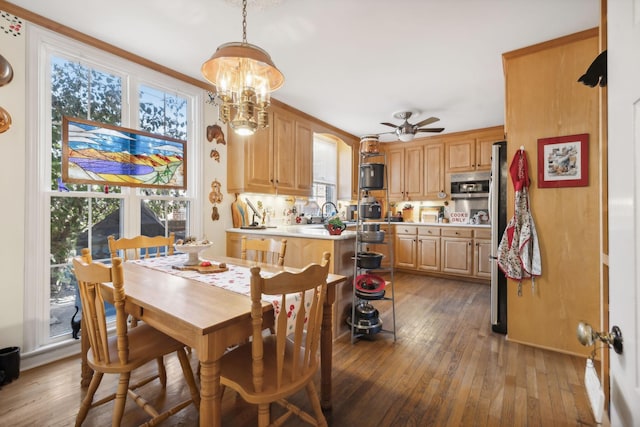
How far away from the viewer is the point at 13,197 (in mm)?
2043

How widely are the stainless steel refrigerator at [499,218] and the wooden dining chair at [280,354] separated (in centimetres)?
211

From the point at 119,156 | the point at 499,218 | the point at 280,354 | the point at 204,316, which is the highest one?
the point at 119,156

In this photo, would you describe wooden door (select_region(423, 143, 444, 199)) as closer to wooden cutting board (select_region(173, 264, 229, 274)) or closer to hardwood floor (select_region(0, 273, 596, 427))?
hardwood floor (select_region(0, 273, 596, 427))

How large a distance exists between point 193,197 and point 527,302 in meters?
3.31

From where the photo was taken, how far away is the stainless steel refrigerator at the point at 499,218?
8.79 ft

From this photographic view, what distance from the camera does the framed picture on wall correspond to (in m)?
2.23

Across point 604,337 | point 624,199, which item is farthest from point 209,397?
point 624,199

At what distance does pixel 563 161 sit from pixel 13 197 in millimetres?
4079

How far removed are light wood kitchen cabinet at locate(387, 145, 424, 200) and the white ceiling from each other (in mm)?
2232

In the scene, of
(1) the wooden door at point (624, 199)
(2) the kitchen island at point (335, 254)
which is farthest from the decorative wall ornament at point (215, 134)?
(1) the wooden door at point (624, 199)

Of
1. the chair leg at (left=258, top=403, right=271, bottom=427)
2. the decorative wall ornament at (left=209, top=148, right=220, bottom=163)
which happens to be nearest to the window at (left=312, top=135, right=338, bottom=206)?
the decorative wall ornament at (left=209, top=148, right=220, bottom=163)

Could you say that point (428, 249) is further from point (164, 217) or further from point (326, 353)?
point (164, 217)

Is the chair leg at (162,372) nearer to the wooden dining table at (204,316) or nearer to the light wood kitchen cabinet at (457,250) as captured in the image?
the wooden dining table at (204,316)

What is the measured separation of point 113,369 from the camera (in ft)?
4.33
